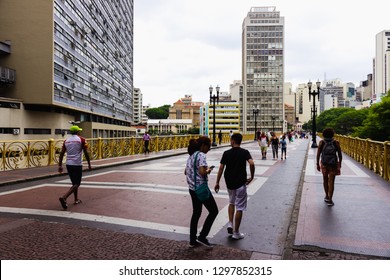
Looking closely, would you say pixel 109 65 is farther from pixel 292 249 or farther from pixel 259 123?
pixel 259 123

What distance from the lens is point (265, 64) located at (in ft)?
481

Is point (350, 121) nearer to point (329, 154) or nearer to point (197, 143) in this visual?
point (329, 154)

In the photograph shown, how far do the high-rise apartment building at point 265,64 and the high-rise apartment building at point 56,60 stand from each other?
89.9m

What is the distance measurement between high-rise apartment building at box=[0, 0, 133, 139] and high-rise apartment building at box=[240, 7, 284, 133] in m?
89.9

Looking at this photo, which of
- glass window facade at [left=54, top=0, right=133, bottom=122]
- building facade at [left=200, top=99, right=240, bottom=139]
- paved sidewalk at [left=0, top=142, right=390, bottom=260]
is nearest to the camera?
paved sidewalk at [left=0, top=142, right=390, bottom=260]

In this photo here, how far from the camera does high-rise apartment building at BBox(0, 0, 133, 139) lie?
41.1 m

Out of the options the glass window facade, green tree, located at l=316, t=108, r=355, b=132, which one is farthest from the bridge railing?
green tree, located at l=316, t=108, r=355, b=132

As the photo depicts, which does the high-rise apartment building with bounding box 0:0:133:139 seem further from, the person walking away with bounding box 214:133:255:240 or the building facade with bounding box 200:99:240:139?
the building facade with bounding box 200:99:240:139

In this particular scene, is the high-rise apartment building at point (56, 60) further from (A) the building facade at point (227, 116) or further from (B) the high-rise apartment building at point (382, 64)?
(B) the high-rise apartment building at point (382, 64)

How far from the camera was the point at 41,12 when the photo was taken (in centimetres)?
4091

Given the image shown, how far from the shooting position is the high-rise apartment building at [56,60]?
4109cm

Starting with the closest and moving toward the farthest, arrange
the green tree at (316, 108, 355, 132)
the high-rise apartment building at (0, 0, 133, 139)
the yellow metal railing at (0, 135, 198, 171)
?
the yellow metal railing at (0, 135, 198, 171) → the high-rise apartment building at (0, 0, 133, 139) → the green tree at (316, 108, 355, 132)

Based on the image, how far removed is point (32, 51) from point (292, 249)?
145ft

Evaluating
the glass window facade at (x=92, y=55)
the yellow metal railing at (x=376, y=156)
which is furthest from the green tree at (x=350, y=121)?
the yellow metal railing at (x=376, y=156)
